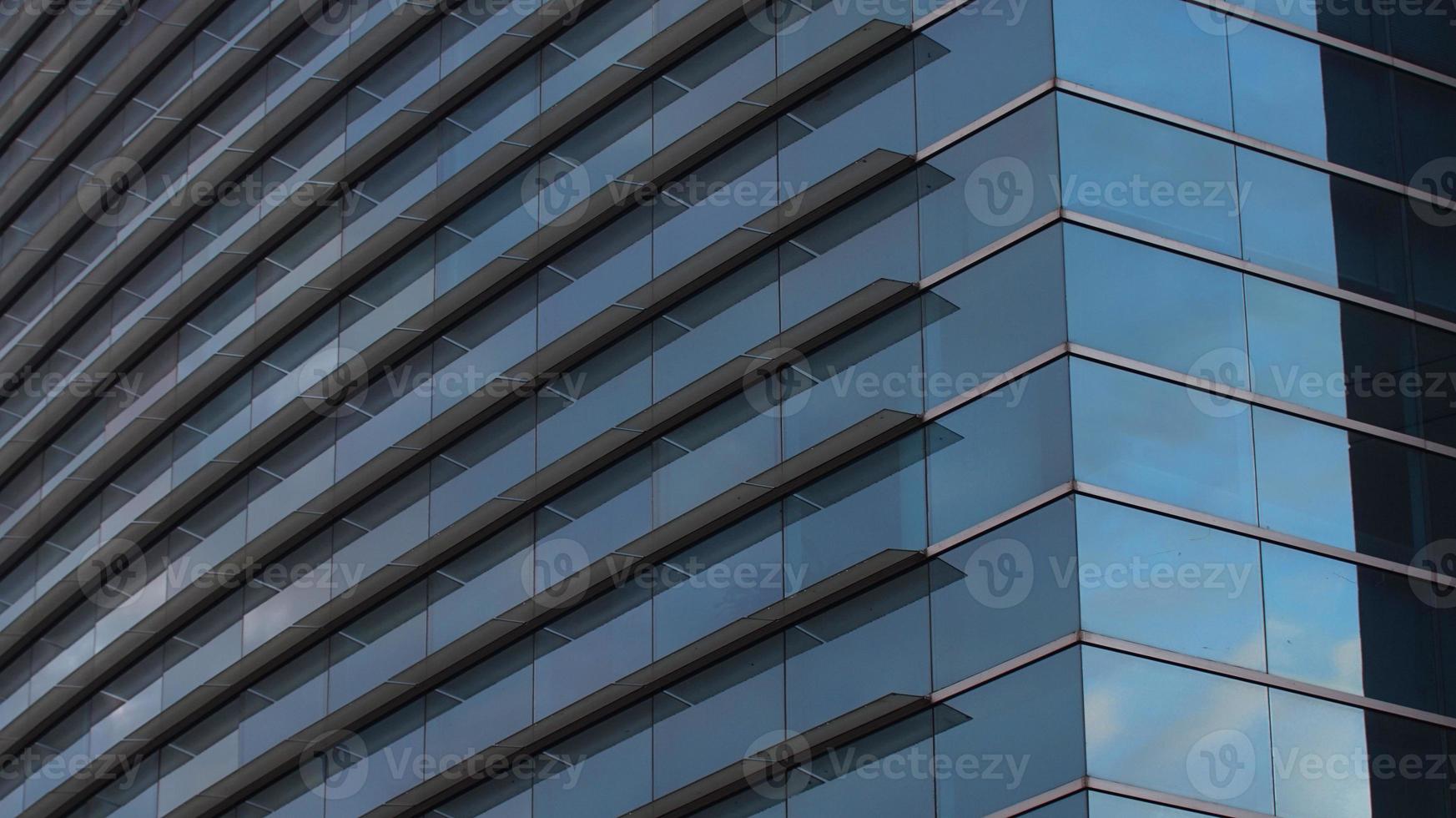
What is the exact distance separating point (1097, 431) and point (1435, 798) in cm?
552

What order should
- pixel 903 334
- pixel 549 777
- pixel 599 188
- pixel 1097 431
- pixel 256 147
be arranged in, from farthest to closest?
pixel 256 147 < pixel 599 188 < pixel 549 777 < pixel 903 334 < pixel 1097 431

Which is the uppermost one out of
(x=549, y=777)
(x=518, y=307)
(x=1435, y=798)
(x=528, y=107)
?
(x=528, y=107)

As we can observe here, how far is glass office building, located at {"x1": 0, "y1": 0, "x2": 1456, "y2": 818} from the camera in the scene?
2594 cm

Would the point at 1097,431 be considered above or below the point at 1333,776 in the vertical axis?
above

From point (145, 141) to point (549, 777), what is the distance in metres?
18.9

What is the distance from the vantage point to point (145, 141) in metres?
45.4

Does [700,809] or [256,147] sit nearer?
[700,809]

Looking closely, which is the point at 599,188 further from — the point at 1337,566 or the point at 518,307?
the point at 1337,566

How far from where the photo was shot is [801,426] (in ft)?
97.6

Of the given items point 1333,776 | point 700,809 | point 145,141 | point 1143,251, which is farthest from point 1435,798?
point 145,141

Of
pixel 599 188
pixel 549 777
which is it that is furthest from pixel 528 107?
pixel 549 777

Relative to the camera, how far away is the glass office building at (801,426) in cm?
2594

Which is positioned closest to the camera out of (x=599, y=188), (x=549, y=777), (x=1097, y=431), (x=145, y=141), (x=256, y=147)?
(x=1097, y=431)

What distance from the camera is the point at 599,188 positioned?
34.2 metres
